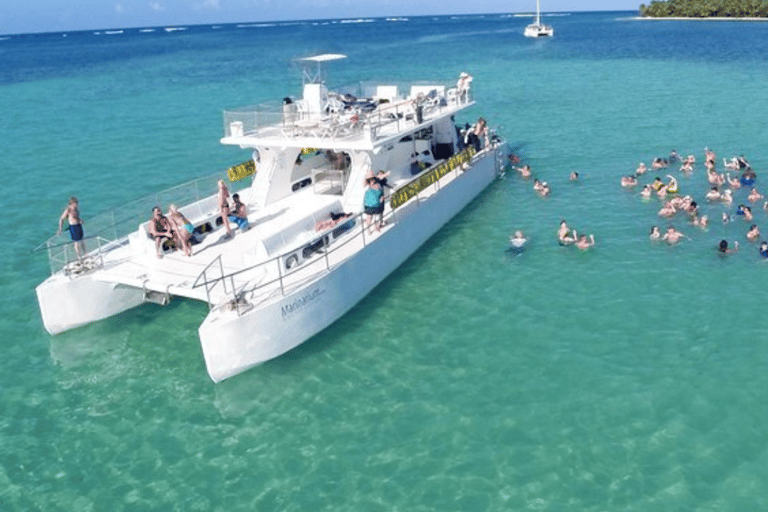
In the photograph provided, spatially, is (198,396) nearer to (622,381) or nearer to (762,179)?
(622,381)

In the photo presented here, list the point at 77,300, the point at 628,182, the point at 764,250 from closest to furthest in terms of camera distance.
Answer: the point at 77,300, the point at 764,250, the point at 628,182

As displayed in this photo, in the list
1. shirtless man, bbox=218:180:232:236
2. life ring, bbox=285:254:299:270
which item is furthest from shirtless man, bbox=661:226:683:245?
shirtless man, bbox=218:180:232:236

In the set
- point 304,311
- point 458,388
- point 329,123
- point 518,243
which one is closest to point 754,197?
point 518,243

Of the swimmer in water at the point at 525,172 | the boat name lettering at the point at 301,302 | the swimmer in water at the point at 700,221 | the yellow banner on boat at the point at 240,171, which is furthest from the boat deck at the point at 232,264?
the swimmer in water at the point at 525,172

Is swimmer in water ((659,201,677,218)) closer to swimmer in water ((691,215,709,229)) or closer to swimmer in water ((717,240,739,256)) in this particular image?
swimmer in water ((691,215,709,229))

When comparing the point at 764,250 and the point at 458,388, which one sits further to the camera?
the point at 764,250

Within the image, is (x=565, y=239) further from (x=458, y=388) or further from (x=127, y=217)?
(x=127, y=217)
